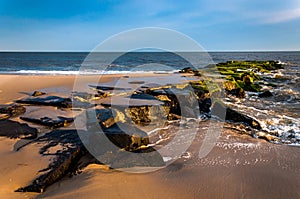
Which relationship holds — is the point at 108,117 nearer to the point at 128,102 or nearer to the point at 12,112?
the point at 128,102

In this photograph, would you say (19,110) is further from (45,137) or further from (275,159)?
(275,159)

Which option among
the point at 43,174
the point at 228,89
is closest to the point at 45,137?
the point at 43,174

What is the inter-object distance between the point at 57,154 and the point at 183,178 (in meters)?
2.31

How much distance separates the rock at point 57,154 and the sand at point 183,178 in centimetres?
12

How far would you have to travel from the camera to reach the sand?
3617 millimetres

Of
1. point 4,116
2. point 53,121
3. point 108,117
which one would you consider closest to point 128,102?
point 108,117

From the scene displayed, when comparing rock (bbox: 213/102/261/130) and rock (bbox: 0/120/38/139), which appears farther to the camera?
rock (bbox: 213/102/261/130)

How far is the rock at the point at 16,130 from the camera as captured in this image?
5188 mm

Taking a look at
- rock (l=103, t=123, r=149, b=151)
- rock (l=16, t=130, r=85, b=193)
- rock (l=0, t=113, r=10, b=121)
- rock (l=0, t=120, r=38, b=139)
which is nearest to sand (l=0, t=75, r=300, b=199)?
rock (l=16, t=130, r=85, b=193)

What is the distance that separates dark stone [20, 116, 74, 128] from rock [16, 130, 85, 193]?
478 mm

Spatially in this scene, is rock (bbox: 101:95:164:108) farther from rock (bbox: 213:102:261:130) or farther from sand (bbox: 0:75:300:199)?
sand (bbox: 0:75:300:199)

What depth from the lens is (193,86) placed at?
10.8 meters

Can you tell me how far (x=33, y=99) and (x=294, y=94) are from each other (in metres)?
12.8

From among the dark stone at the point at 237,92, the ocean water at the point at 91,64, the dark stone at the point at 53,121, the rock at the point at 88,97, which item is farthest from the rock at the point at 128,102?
the ocean water at the point at 91,64
